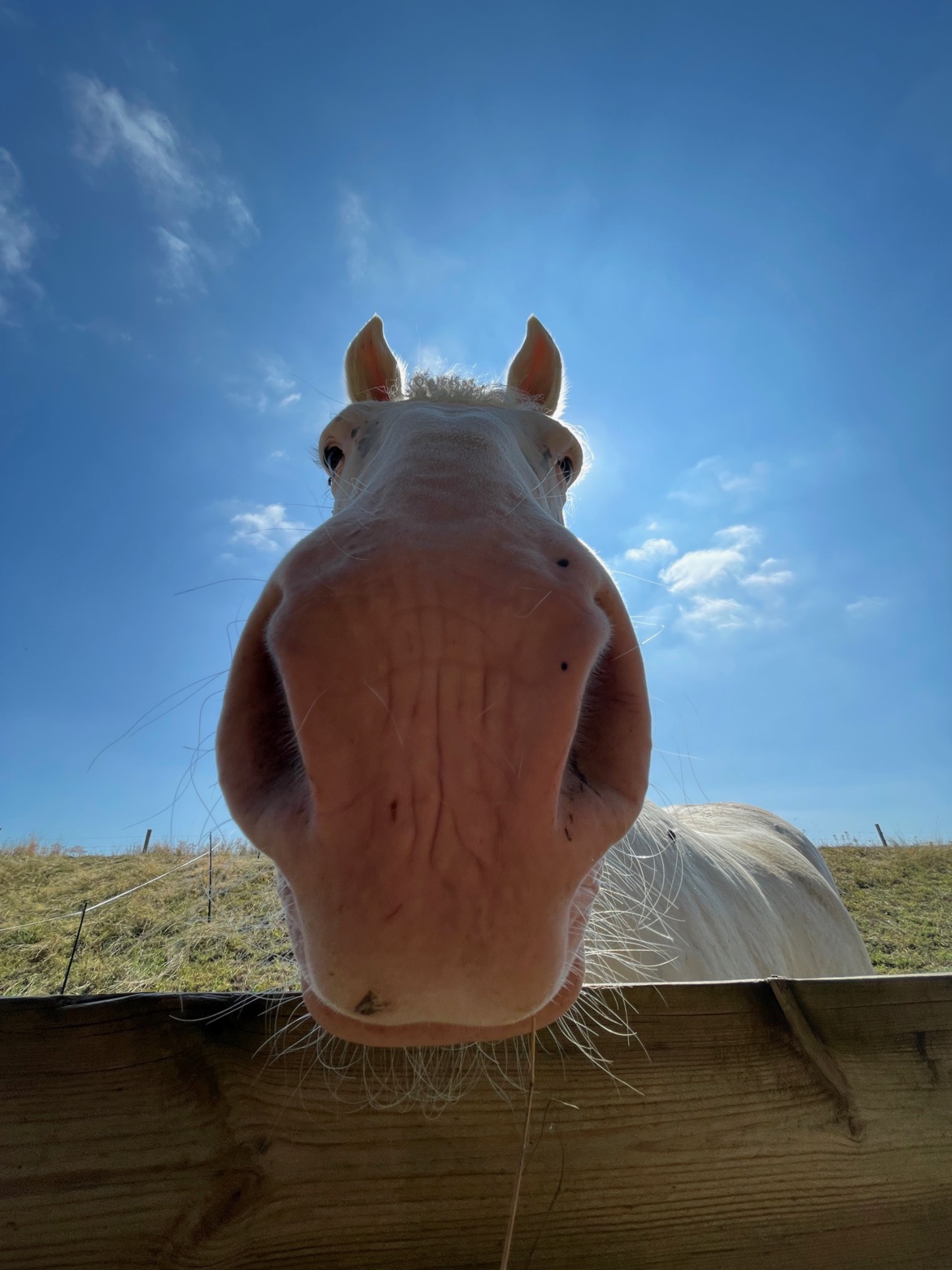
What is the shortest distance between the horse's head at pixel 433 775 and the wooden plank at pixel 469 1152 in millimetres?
230

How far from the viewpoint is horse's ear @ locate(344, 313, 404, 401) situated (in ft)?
8.83

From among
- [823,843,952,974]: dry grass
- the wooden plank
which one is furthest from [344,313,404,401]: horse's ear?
[823,843,952,974]: dry grass

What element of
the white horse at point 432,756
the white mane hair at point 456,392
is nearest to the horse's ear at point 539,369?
the white mane hair at point 456,392

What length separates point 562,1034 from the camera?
1.22 m

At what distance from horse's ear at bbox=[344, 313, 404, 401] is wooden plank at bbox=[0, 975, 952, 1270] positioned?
7.96 ft

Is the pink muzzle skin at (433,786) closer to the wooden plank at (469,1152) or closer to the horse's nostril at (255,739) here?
the horse's nostril at (255,739)

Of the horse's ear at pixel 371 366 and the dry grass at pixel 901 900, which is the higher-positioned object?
the horse's ear at pixel 371 366

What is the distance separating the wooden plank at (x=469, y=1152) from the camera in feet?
2.81

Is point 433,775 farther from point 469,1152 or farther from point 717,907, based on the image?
point 717,907

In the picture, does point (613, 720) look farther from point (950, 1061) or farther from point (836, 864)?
point (836, 864)

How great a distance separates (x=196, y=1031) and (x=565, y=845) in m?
0.68

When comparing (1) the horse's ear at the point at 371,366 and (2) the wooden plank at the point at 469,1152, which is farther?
(1) the horse's ear at the point at 371,366

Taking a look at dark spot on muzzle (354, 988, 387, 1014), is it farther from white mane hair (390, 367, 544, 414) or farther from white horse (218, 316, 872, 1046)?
white mane hair (390, 367, 544, 414)

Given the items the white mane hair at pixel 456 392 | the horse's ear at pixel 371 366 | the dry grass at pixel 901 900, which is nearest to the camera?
the white mane hair at pixel 456 392
